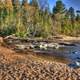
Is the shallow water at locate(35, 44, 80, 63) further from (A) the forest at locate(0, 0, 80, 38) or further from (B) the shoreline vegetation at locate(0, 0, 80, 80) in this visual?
(A) the forest at locate(0, 0, 80, 38)

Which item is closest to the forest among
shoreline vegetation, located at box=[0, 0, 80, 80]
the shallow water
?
shoreline vegetation, located at box=[0, 0, 80, 80]

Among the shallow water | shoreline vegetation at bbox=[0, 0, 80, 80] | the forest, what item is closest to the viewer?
shoreline vegetation at bbox=[0, 0, 80, 80]

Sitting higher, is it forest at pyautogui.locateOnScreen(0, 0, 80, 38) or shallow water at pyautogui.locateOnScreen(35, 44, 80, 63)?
forest at pyautogui.locateOnScreen(0, 0, 80, 38)

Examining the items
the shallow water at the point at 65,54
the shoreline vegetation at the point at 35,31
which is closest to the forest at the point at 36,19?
the shoreline vegetation at the point at 35,31

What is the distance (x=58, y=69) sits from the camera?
16734mm

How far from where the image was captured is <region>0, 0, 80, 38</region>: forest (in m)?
78.9

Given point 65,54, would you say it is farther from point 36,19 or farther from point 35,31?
point 36,19

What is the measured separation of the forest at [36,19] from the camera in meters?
78.9

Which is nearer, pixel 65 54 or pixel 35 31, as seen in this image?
pixel 65 54

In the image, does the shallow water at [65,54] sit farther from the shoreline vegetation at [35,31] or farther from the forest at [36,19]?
the forest at [36,19]

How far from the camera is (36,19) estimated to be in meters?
93.8

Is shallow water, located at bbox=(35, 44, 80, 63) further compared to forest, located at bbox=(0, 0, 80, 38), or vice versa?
forest, located at bbox=(0, 0, 80, 38)

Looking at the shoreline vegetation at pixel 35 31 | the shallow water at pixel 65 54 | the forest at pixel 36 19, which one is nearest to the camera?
the shoreline vegetation at pixel 35 31

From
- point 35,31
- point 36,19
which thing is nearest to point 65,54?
point 35,31
